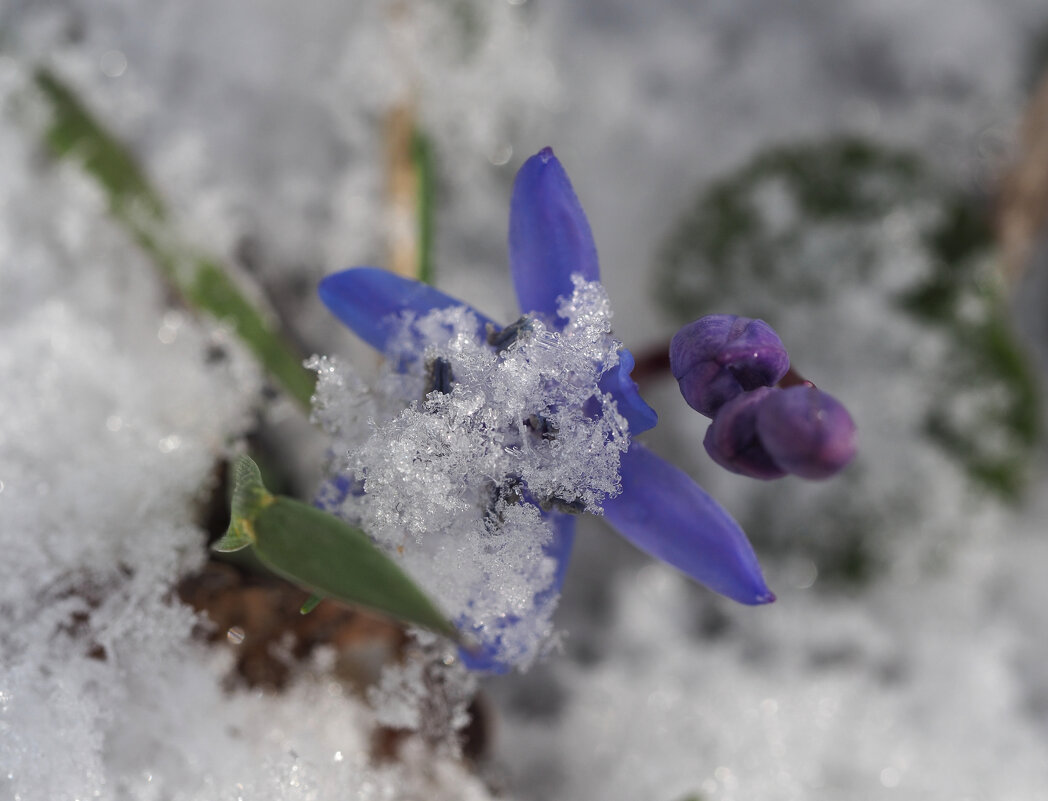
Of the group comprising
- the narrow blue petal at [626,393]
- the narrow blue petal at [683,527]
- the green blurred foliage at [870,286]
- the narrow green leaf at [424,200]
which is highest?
the green blurred foliage at [870,286]

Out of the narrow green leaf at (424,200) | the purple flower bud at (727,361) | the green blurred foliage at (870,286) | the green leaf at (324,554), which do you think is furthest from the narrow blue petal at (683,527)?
the green blurred foliage at (870,286)

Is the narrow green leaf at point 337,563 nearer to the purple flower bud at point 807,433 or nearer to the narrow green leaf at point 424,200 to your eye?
the purple flower bud at point 807,433

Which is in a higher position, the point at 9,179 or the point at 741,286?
the point at 741,286

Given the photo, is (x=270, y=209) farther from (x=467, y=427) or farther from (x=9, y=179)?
(x=467, y=427)

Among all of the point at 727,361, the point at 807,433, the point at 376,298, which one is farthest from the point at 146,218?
the point at 807,433

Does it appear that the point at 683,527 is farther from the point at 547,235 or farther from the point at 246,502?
the point at 246,502

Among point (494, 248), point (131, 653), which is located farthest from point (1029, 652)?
point (131, 653)

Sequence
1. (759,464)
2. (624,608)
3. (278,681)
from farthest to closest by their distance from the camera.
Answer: (624,608)
(278,681)
(759,464)
